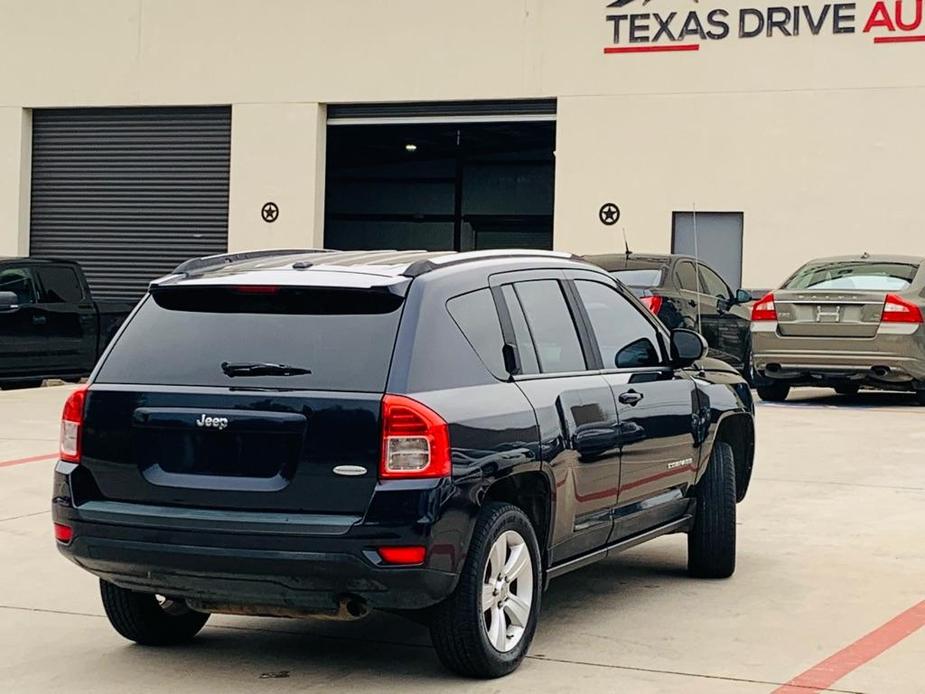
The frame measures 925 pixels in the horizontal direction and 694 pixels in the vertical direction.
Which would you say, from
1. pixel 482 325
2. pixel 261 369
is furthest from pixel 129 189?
pixel 261 369

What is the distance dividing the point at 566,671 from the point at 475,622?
1.74 feet

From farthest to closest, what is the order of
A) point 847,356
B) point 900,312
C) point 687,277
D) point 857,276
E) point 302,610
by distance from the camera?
point 687,277 < point 857,276 < point 847,356 < point 900,312 < point 302,610

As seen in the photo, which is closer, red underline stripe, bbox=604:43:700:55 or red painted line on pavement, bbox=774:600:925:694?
red painted line on pavement, bbox=774:600:925:694

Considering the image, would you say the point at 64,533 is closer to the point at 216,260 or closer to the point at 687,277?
the point at 216,260

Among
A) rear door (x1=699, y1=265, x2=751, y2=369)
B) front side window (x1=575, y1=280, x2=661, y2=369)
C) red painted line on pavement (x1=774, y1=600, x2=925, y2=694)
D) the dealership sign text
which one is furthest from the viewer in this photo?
the dealership sign text

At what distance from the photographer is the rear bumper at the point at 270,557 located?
5.64 m

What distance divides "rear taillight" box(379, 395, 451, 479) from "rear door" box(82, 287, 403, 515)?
0.04 m

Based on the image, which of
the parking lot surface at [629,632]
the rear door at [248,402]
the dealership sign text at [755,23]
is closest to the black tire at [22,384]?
the parking lot surface at [629,632]

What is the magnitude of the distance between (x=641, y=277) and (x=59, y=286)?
22.8ft

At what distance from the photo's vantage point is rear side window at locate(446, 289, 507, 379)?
20.5 ft

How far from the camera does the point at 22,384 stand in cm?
2000

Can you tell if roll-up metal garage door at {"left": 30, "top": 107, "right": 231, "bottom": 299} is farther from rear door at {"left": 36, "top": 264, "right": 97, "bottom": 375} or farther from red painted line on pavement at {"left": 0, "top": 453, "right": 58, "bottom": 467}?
red painted line on pavement at {"left": 0, "top": 453, "right": 58, "bottom": 467}

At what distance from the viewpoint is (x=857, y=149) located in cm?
2377

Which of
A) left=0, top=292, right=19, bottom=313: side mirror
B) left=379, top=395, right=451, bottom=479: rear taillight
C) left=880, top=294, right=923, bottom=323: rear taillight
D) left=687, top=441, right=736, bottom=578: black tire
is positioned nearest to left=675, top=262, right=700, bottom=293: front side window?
left=880, top=294, right=923, bottom=323: rear taillight
